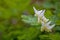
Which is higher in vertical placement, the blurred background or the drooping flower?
the blurred background

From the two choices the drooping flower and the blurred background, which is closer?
the drooping flower

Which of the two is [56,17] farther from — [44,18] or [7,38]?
[7,38]

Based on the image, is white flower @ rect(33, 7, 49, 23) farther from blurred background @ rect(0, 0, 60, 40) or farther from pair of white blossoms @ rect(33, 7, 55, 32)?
blurred background @ rect(0, 0, 60, 40)

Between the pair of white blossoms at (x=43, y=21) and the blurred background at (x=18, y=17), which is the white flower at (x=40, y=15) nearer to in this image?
the pair of white blossoms at (x=43, y=21)

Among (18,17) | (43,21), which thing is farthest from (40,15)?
(18,17)

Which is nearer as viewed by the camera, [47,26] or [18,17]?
[47,26]

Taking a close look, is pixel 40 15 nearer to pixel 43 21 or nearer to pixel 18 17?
pixel 43 21

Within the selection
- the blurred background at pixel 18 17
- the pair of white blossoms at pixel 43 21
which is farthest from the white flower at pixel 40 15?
the blurred background at pixel 18 17

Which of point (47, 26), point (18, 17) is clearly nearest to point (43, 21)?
point (47, 26)

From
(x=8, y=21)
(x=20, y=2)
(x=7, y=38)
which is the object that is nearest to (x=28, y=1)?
(x=20, y=2)

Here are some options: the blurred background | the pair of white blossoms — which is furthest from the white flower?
the blurred background

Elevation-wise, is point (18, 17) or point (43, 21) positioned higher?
point (18, 17)
